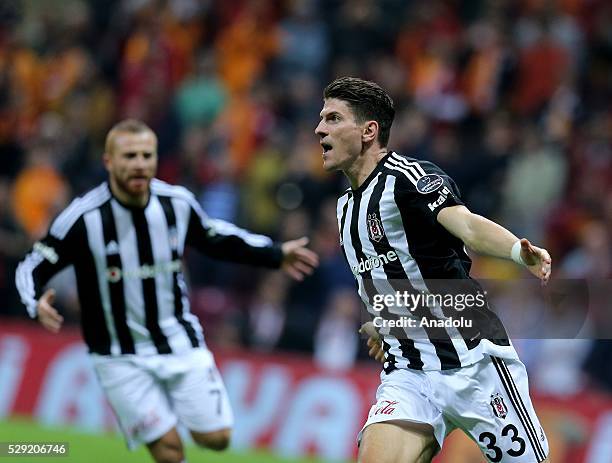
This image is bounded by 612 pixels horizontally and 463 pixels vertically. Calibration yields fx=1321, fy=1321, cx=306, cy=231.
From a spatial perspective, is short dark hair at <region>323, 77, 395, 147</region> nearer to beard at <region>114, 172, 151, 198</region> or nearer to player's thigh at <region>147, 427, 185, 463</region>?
beard at <region>114, 172, 151, 198</region>

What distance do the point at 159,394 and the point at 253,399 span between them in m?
3.78

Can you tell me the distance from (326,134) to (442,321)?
1.06 m

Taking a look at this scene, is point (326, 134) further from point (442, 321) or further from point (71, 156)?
point (71, 156)

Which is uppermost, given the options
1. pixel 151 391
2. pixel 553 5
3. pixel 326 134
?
pixel 553 5

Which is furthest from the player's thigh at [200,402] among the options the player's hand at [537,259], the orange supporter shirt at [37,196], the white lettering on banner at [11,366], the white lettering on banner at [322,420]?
the orange supporter shirt at [37,196]

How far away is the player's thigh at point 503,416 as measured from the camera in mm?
6270

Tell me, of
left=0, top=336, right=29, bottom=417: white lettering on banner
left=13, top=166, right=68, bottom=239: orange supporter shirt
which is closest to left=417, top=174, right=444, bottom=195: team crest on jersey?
left=0, top=336, right=29, bottom=417: white lettering on banner

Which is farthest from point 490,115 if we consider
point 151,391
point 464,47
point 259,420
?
point 151,391

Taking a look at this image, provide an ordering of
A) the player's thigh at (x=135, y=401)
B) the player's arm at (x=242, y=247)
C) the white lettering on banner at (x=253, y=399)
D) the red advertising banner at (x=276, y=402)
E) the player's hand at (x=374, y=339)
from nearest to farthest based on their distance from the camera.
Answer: the player's hand at (x=374, y=339) → the player's thigh at (x=135, y=401) → the player's arm at (x=242, y=247) → the red advertising banner at (x=276, y=402) → the white lettering on banner at (x=253, y=399)

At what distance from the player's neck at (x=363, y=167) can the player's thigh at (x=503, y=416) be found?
3.48 ft

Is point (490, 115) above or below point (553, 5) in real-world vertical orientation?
below

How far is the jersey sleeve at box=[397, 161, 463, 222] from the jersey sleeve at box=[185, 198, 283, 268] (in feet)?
7.76

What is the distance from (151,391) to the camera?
8.27 m

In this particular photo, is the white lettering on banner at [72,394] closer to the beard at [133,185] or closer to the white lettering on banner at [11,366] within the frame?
the white lettering on banner at [11,366]
